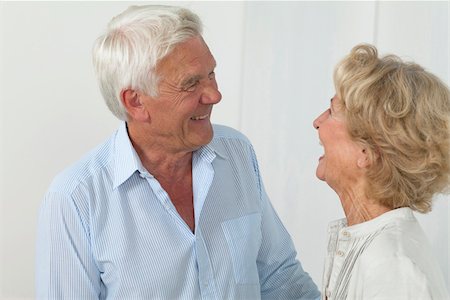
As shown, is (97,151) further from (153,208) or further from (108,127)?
(108,127)

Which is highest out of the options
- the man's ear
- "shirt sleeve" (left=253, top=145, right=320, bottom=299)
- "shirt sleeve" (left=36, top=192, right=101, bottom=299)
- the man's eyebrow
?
the man's eyebrow

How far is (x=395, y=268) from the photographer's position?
4.95 ft

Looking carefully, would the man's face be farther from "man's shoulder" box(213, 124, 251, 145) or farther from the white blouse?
the white blouse

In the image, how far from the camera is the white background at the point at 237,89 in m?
3.09

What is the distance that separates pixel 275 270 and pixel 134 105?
2.00 ft

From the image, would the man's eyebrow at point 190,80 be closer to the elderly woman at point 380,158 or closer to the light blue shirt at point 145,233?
the light blue shirt at point 145,233

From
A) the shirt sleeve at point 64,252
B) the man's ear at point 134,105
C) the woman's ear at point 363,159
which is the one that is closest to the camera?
the woman's ear at point 363,159

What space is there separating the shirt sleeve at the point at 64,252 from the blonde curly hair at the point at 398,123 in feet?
2.24

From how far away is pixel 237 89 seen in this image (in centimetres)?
320

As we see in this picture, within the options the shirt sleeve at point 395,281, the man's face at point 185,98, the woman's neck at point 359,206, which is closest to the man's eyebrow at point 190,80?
the man's face at point 185,98

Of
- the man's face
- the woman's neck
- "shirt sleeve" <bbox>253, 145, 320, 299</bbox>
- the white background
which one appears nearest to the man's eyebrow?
the man's face

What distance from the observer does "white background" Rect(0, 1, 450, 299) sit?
3.09 meters

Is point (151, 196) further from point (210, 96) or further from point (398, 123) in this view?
point (398, 123)

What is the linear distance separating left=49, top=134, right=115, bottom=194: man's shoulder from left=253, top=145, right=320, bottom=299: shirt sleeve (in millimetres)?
434
